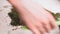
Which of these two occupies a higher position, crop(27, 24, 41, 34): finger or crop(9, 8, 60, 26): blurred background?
crop(9, 8, 60, 26): blurred background

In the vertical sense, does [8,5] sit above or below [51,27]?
above

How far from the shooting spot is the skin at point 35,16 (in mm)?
441

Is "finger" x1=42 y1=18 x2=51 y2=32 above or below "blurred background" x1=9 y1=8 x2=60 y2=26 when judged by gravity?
below

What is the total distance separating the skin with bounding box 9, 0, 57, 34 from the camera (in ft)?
1.45

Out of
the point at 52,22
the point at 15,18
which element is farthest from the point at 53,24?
the point at 15,18

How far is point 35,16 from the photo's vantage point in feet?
1.49

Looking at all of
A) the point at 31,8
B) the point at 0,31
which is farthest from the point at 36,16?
the point at 0,31

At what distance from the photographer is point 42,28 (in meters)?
0.44

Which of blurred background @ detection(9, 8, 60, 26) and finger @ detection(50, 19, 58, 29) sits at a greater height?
blurred background @ detection(9, 8, 60, 26)

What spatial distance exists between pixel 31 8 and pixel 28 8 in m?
0.01

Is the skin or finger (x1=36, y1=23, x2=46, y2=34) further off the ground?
the skin

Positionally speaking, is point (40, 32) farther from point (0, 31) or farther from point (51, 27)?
point (0, 31)

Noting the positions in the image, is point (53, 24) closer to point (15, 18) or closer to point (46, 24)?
point (46, 24)

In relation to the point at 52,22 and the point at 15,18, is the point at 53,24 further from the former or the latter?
the point at 15,18
